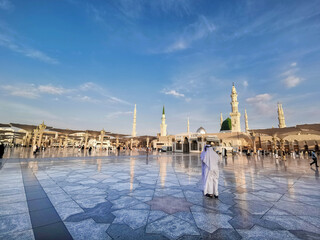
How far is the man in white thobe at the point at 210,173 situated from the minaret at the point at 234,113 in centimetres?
4779

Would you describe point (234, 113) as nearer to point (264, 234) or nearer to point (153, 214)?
point (264, 234)

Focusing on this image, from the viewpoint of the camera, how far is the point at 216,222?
2.27 meters

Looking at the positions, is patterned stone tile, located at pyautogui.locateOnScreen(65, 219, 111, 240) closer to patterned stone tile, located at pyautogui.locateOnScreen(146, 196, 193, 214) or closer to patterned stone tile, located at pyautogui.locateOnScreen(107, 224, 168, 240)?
patterned stone tile, located at pyautogui.locateOnScreen(107, 224, 168, 240)

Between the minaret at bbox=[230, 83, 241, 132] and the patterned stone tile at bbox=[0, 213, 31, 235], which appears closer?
the patterned stone tile at bbox=[0, 213, 31, 235]

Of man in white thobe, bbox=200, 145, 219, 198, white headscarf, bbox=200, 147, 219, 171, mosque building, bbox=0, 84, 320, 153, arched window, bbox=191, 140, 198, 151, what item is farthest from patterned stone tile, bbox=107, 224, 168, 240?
arched window, bbox=191, 140, 198, 151

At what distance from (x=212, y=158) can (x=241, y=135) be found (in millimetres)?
31541

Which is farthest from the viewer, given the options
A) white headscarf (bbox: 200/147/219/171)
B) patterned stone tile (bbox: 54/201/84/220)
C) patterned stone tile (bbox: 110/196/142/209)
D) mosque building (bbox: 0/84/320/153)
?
mosque building (bbox: 0/84/320/153)

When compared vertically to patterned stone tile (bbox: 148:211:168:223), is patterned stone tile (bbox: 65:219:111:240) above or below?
above

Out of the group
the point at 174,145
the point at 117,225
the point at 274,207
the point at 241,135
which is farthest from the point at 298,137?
the point at 117,225

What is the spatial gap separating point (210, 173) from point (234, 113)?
48.3 metres

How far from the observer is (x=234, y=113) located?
153 ft

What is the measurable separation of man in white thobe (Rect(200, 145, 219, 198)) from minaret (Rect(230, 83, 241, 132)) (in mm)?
47794

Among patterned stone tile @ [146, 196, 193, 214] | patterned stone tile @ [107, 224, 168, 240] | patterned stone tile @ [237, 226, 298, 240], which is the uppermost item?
patterned stone tile @ [107, 224, 168, 240]

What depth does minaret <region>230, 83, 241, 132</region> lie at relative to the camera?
46.4 metres
